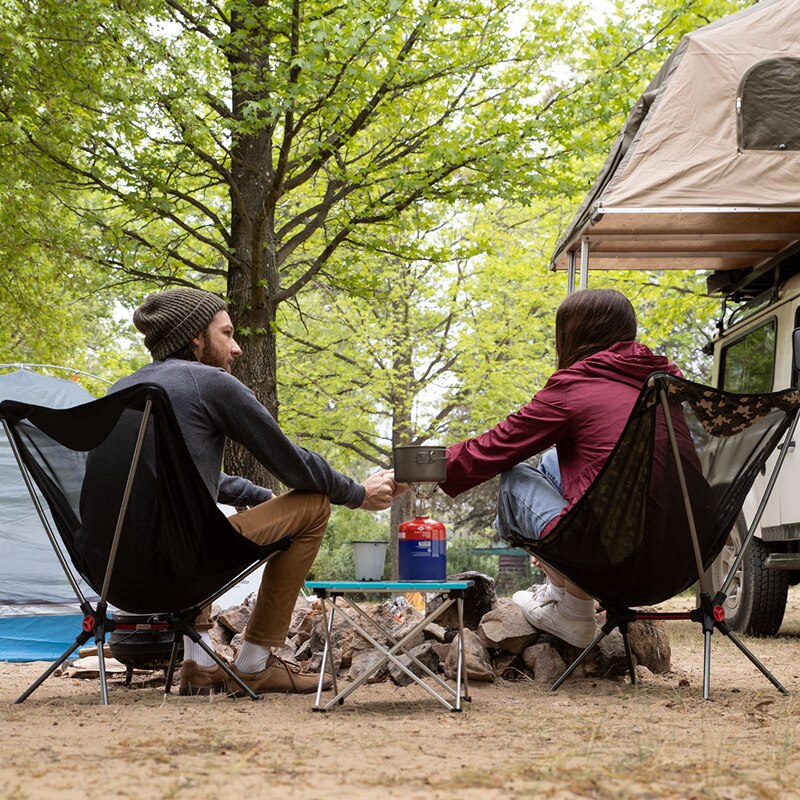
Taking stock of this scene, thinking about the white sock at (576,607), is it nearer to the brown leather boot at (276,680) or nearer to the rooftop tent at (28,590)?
the brown leather boot at (276,680)

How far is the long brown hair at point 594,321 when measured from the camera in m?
3.82

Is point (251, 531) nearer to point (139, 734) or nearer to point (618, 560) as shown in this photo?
point (139, 734)

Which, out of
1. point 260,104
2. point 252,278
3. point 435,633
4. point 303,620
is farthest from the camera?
point 252,278

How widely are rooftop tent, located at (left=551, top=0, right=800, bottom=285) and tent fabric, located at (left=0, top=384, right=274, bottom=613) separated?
3161 mm

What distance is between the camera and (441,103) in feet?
31.6

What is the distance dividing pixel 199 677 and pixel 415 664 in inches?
35.1

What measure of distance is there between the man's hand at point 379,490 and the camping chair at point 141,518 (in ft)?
1.17

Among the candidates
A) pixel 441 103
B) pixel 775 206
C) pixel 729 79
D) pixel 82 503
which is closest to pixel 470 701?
pixel 82 503

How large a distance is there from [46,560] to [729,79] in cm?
463

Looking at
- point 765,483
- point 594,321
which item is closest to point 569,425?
point 594,321

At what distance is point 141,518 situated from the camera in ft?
10.9

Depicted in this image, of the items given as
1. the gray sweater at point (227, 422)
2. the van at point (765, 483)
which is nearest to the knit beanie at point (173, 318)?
the gray sweater at point (227, 422)

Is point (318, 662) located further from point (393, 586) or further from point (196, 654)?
point (393, 586)

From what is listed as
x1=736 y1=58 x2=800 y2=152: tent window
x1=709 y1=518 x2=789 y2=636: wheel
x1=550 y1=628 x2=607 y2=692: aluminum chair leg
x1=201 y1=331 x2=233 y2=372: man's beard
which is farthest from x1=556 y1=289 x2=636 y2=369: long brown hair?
x1=709 y1=518 x2=789 y2=636: wheel
